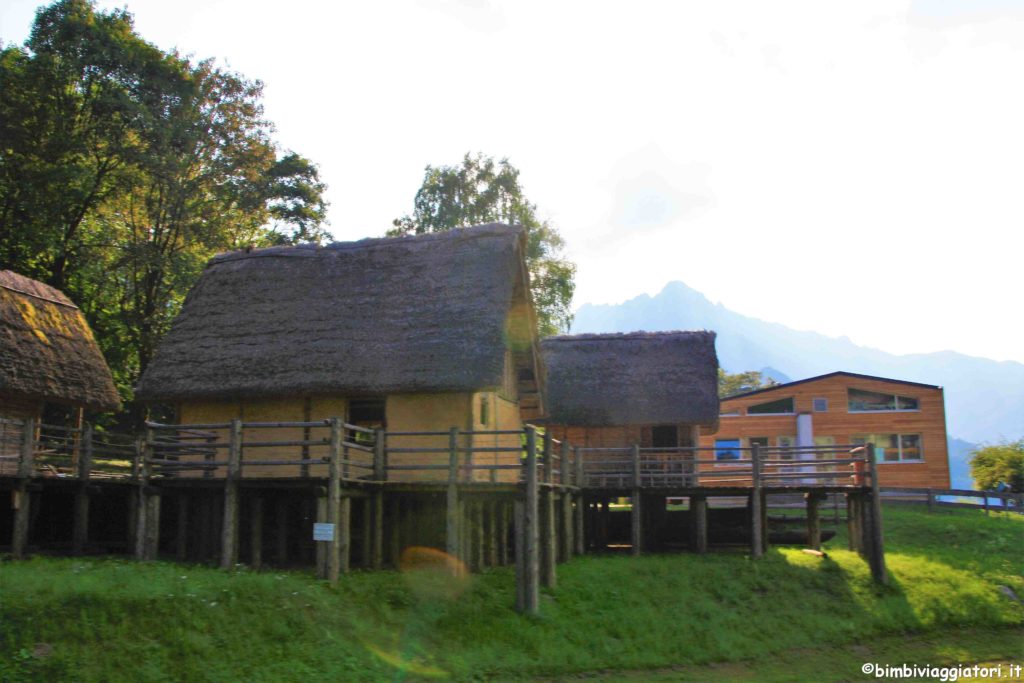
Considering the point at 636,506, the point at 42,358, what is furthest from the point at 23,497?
the point at 636,506

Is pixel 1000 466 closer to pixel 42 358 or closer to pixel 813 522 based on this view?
pixel 813 522

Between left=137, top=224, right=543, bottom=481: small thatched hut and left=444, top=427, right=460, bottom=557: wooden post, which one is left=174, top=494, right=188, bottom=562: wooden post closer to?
left=137, top=224, right=543, bottom=481: small thatched hut

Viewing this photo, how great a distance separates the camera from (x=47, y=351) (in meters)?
24.5

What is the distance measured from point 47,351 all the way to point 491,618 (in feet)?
50.4

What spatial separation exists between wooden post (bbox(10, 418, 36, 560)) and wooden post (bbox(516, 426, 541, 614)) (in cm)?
937

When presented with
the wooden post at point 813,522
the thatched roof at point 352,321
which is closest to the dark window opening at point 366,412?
the thatched roof at point 352,321

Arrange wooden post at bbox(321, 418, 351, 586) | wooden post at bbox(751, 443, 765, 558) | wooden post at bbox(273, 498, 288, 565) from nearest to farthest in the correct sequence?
wooden post at bbox(321, 418, 351, 586), wooden post at bbox(273, 498, 288, 565), wooden post at bbox(751, 443, 765, 558)

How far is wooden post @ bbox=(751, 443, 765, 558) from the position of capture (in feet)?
74.9

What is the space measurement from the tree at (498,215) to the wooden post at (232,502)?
2597 centimetres

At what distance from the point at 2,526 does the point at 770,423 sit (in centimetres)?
2928

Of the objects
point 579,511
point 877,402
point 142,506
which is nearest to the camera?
point 142,506

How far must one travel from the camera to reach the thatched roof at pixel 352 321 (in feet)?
67.2

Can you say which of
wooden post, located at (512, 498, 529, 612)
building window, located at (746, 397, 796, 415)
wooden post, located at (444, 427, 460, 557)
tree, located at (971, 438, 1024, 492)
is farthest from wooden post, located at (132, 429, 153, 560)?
tree, located at (971, 438, 1024, 492)

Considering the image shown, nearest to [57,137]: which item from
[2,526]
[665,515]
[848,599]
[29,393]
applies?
[29,393]
